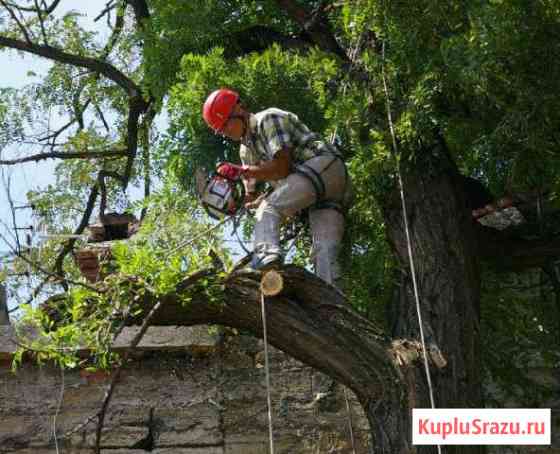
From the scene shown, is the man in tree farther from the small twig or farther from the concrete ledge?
the small twig

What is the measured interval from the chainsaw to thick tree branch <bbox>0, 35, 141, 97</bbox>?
11.2ft

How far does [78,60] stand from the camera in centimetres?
1114

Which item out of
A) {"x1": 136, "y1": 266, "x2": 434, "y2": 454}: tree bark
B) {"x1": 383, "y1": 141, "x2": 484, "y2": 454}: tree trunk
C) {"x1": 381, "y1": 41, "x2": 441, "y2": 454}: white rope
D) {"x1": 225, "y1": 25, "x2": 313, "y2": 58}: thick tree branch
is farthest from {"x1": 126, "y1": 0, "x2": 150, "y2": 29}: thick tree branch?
{"x1": 136, "y1": 266, "x2": 434, "y2": 454}: tree bark

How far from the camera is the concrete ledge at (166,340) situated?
808 cm

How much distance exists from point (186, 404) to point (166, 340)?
0.38 meters

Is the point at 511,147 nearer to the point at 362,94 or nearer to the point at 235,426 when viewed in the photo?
the point at 362,94

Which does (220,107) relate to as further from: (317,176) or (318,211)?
(318,211)

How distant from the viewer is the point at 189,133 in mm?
8539

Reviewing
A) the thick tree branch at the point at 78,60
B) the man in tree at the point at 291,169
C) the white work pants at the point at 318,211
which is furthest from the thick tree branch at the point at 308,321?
the thick tree branch at the point at 78,60

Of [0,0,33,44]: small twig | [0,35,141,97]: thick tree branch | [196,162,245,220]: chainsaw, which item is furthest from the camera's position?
[0,35,141,97]: thick tree branch

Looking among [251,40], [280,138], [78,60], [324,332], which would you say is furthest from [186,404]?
[78,60]

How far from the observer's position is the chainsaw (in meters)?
7.69

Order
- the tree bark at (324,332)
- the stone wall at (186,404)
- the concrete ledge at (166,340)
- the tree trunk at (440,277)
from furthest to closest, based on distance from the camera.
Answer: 1. the concrete ledge at (166,340)
2. the stone wall at (186,404)
3. the tree trunk at (440,277)
4. the tree bark at (324,332)

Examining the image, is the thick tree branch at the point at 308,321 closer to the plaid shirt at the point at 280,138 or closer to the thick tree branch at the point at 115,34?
the plaid shirt at the point at 280,138
